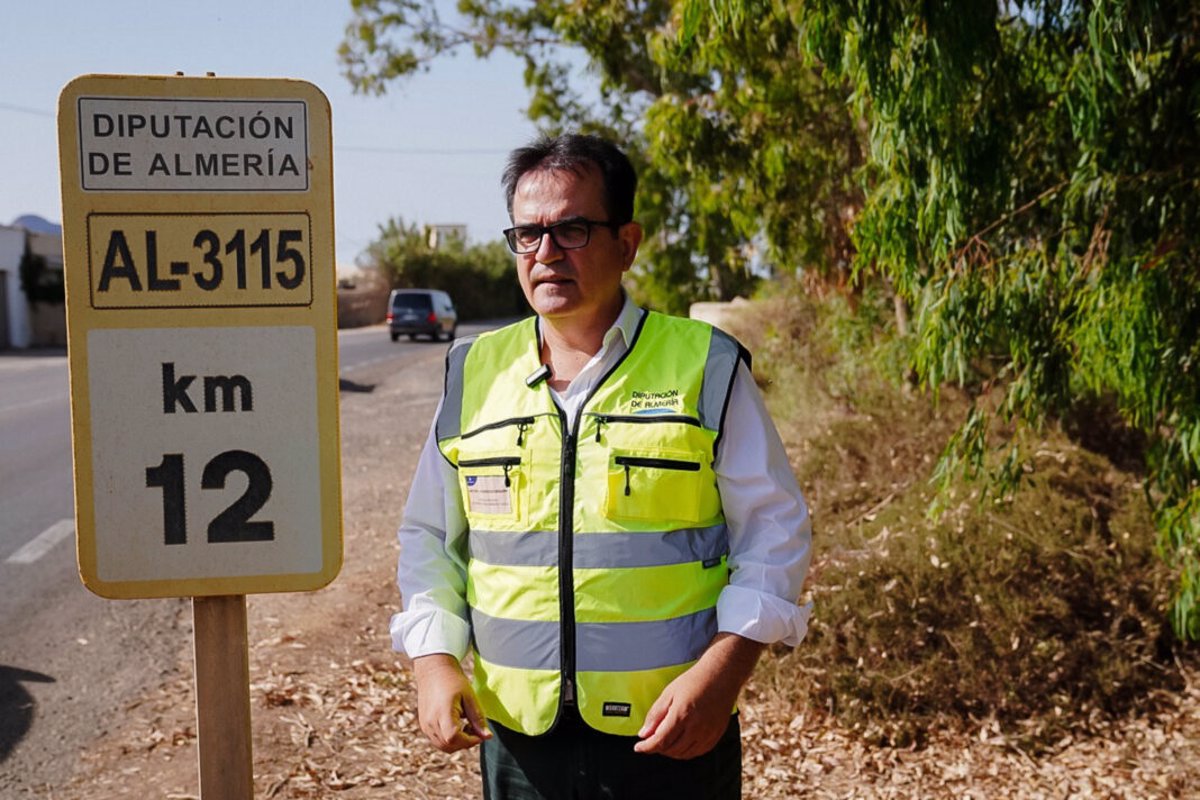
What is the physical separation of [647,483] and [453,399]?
50cm

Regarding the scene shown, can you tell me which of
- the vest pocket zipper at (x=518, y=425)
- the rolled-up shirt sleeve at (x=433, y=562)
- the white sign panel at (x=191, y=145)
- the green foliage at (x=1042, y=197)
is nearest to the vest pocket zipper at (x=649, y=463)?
the vest pocket zipper at (x=518, y=425)

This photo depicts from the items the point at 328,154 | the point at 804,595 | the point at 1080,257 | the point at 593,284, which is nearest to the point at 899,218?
the point at 1080,257

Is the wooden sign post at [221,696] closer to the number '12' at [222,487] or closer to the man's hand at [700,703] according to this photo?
the number '12' at [222,487]

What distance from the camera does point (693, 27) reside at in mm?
4602

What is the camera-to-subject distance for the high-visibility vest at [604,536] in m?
2.33

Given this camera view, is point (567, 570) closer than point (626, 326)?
Yes

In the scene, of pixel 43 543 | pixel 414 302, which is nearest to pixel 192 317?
pixel 43 543

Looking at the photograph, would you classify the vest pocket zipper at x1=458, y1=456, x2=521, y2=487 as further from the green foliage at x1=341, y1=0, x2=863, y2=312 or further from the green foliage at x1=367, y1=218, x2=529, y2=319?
the green foliage at x1=367, y1=218, x2=529, y2=319

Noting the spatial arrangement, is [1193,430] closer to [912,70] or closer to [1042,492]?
[912,70]

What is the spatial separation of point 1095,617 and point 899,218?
6.99 ft

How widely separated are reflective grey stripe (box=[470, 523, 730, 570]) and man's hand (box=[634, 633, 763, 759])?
178 millimetres

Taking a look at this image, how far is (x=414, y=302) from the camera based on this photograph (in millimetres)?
39406

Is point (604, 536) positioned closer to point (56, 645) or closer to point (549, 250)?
point (549, 250)

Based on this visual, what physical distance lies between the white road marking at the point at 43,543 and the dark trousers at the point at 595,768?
7.06 meters
